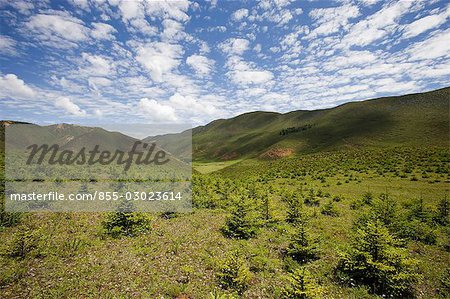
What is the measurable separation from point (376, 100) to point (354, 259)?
167340mm

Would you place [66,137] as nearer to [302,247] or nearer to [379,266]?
[302,247]

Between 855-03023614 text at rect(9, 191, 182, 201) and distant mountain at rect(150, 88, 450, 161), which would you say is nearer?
855-03023614 text at rect(9, 191, 182, 201)

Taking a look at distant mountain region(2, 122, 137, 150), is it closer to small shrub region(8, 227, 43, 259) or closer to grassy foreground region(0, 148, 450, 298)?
grassy foreground region(0, 148, 450, 298)

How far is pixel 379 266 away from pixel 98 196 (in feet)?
82.1

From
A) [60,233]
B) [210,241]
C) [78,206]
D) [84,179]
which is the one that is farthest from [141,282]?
[84,179]

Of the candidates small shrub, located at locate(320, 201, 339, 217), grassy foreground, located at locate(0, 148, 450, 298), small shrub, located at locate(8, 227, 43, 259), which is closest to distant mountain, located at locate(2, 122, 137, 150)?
grassy foreground, located at locate(0, 148, 450, 298)

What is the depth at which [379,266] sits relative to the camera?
958 cm

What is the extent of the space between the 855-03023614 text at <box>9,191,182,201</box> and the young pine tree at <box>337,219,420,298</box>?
58.7 ft

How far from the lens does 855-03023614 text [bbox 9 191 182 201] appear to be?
65.5 ft

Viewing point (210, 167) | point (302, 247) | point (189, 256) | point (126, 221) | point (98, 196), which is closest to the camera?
point (302, 247)

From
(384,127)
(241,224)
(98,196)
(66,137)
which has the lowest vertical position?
(241,224)

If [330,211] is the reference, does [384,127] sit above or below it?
above

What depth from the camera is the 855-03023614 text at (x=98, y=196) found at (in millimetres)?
19969

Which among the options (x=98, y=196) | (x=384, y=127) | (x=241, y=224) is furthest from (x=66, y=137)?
(x=384, y=127)
